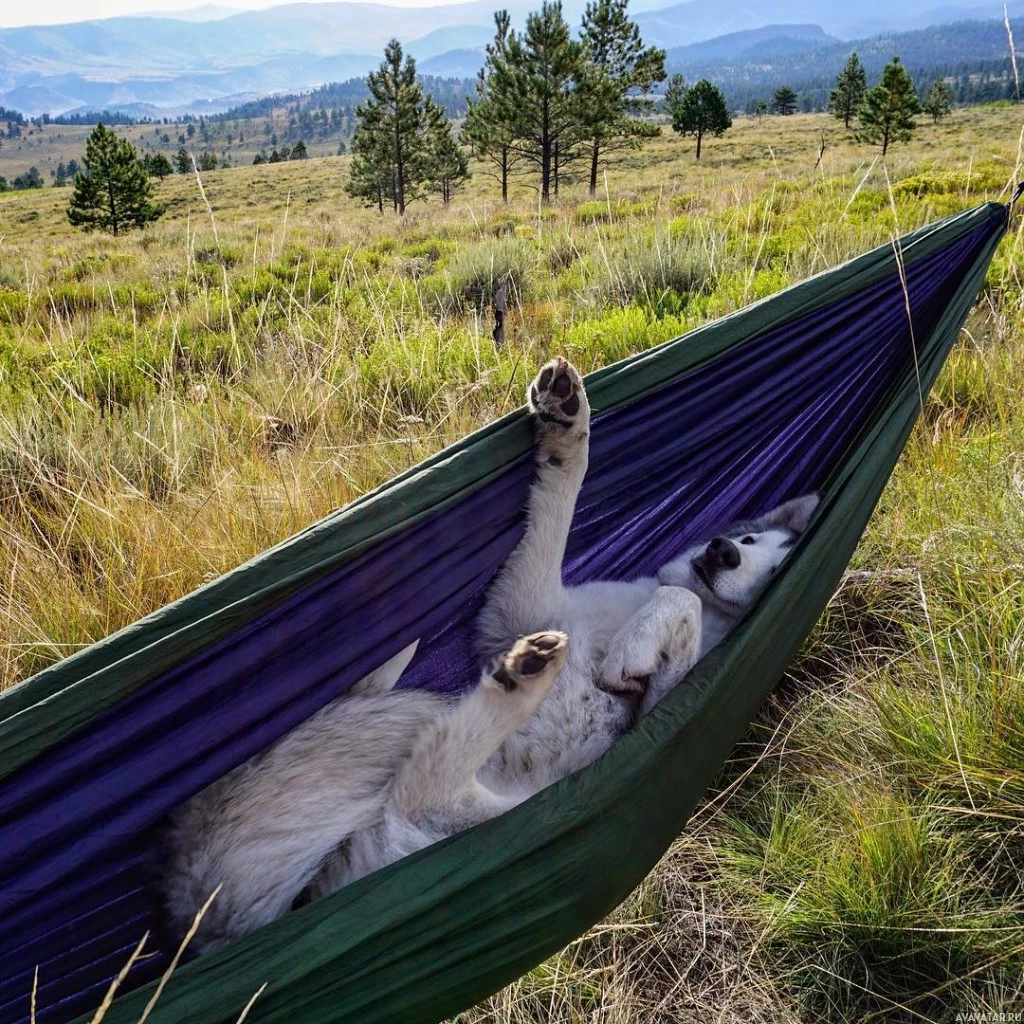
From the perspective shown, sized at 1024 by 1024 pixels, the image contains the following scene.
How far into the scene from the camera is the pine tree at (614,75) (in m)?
25.7

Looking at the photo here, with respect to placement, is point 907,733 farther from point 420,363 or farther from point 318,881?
point 420,363

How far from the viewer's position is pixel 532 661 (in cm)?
181

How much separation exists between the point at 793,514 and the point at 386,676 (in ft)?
4.99

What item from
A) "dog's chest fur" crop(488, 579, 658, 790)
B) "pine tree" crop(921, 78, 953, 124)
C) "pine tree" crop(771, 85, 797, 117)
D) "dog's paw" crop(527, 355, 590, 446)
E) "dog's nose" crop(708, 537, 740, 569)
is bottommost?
"dog's chest fur" crop(488, 579, 658, 790)

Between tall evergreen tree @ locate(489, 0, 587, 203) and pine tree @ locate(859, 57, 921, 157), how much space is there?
1429 centimetres

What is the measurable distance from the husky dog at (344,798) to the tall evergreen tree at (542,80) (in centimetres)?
2392

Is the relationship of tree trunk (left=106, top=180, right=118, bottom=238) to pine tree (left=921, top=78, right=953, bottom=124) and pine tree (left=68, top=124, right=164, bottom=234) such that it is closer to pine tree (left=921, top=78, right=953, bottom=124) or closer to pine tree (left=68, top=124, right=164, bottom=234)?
pine tree (left=68, top=124, right=164, bottom=234)

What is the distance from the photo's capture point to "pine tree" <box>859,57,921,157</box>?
31922 mm

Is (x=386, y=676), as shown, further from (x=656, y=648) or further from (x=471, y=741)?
(x=656, y=648)

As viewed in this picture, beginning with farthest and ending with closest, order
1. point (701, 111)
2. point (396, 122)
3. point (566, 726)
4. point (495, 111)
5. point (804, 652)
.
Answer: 1. point (701, 111)
2. point (396, 122)
3. point (495, 111)
4. point (804, 652)
5. point (566, 726)

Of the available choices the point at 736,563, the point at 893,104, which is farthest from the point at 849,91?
the point at 736,563

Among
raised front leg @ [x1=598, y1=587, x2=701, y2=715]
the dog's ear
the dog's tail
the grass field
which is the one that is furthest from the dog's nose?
the dog's tail

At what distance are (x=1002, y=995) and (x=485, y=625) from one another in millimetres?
1380

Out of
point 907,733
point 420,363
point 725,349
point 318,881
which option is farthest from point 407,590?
point 420,363
